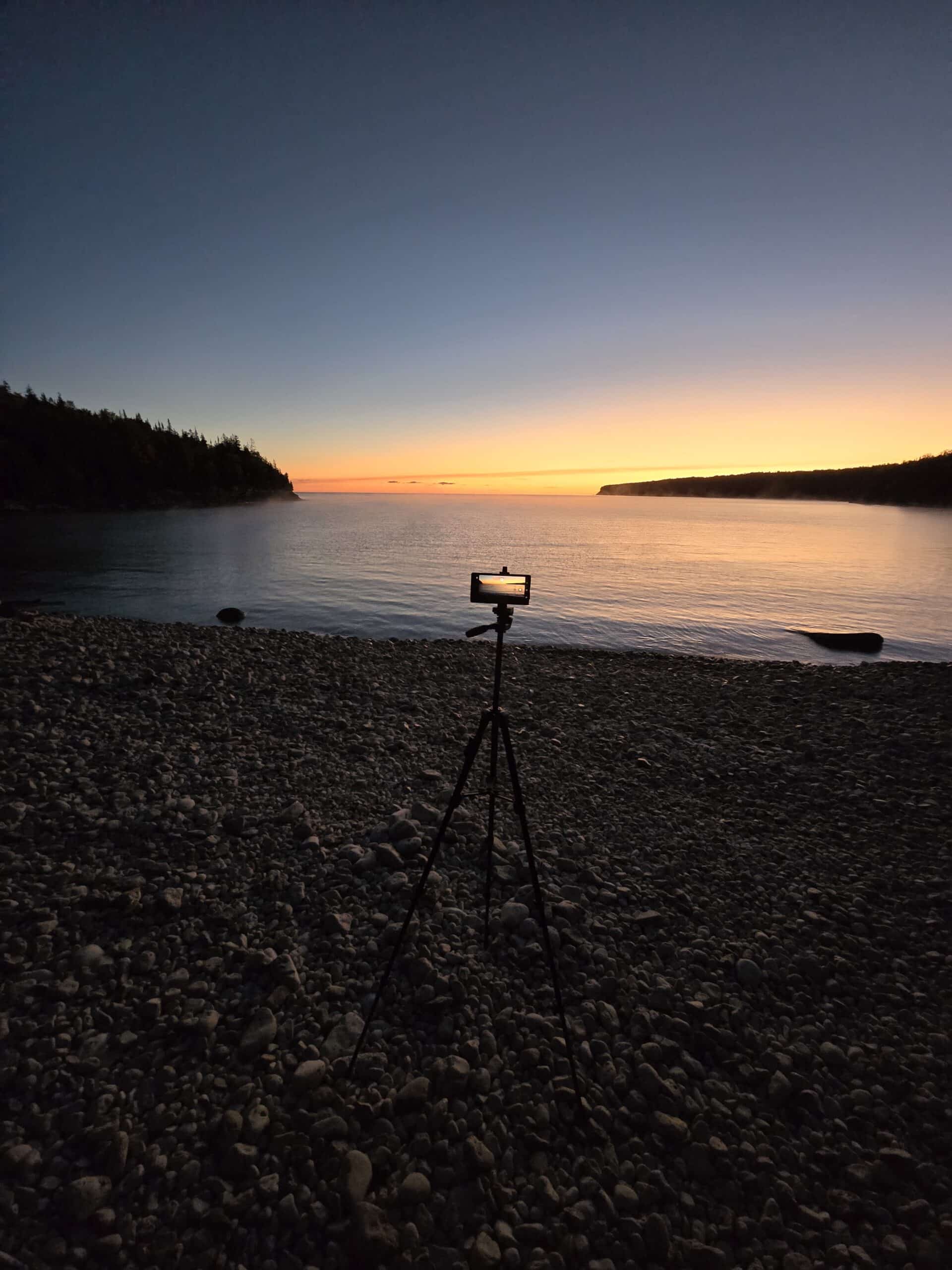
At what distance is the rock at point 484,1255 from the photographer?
8.23 feet

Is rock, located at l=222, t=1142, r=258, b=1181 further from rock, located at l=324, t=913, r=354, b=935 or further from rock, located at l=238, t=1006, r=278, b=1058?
rock, located at l=324, t=913, r=354, b=935

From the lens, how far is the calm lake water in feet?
71.9

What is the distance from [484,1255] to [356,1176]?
0.76 m

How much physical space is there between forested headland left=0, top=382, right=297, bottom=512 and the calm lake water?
13.4 meters

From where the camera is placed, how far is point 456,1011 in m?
3.87

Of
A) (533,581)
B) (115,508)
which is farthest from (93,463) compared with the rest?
(533,581)

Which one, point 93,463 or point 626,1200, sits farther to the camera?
point 93,463

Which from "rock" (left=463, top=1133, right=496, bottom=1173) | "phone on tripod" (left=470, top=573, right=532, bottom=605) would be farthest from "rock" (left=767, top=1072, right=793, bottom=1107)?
"phone on tripod" (left=470, top=573, right=532, bottom=605)

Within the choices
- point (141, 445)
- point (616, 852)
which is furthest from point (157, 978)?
point (141, 445)

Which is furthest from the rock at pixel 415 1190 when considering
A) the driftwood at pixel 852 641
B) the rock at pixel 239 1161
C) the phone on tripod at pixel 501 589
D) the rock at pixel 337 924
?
the driftwood at pixel 852 641

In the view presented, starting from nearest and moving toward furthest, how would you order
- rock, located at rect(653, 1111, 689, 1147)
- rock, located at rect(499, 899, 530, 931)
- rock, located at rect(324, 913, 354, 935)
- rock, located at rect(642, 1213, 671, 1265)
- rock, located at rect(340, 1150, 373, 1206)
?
rock, located at rect(642, 1213, 671, 1265) < rock, located at rect(340, 1150, 373, 1206) < rock, located at rect(653, 1111, 689, 1147) < rock, located at rect(324, 913, 354, 935) < rock, located at rect(499, 899, 530, 931)

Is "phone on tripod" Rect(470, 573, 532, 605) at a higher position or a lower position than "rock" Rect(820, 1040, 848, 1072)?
higher

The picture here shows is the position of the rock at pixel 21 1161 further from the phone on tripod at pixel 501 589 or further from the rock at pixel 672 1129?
the phone on tripod at pixel 501 589

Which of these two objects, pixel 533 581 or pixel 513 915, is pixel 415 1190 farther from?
pixel 533 581
